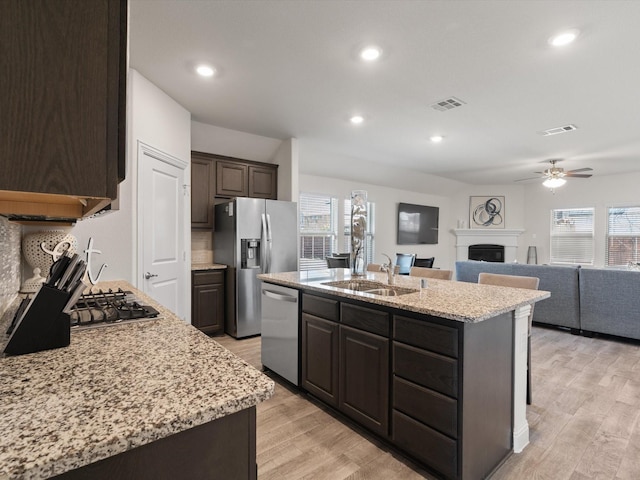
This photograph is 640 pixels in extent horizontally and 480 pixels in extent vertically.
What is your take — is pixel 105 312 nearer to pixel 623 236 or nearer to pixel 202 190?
pixel 202 190

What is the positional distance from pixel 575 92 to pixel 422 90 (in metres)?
1.45

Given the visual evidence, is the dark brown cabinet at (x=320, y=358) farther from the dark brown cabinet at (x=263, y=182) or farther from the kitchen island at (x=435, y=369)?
the dark brown cabinet at (x=263, y=182)

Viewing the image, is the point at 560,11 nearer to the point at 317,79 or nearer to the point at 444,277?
the point at 317,79

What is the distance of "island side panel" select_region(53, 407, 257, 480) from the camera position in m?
0.64

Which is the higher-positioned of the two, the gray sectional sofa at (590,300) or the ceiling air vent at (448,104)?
the ceiling air vent at (448,104)

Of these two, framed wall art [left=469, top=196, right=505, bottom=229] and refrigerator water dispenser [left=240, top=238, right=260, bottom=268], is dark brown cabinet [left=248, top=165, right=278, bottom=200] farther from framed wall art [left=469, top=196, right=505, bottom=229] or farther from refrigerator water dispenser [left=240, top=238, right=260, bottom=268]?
framed wall art [left=469, top=196, right=505, bottom=229]

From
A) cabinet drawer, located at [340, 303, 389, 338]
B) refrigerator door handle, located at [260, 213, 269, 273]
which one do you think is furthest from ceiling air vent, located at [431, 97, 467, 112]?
cabinet drawer, located at [340, 303, 389, 338]

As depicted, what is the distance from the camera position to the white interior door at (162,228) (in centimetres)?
314

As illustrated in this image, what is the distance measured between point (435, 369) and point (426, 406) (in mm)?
215

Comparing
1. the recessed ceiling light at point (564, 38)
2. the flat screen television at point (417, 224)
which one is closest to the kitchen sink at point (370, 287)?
the recessed ceiling light at point (564, 38)

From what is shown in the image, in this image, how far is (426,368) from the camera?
175 cm

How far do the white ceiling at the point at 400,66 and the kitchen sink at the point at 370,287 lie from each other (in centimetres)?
175

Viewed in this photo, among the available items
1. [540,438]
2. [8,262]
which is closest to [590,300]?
[540,438]

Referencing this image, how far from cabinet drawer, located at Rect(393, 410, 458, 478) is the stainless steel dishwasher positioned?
1.02 m
